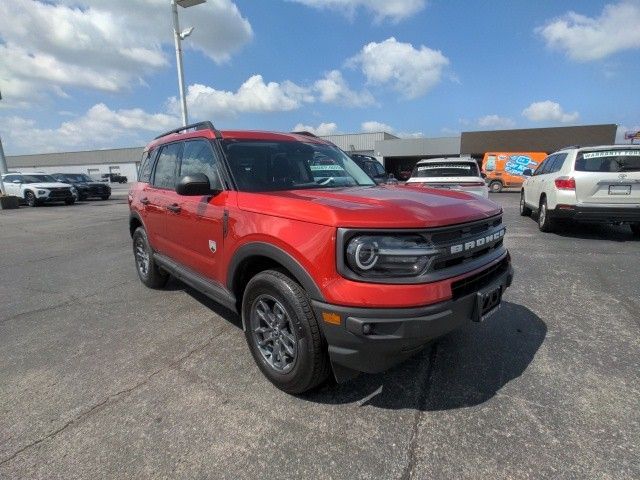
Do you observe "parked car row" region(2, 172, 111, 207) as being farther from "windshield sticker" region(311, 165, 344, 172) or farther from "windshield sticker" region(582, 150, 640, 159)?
"windshield sticker" region(582, 150, 640, 159)

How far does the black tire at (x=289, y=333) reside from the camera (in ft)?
7.33

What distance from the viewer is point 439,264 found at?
2.15 m

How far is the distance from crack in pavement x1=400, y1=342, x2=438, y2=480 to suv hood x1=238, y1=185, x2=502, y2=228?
3.90ft

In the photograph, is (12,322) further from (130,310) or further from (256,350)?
(256,350)

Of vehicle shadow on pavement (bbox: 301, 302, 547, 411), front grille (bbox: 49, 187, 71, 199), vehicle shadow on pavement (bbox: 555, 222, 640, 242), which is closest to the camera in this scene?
vehicle shadow on pavement (bbox: 301, 302, 547, 411)

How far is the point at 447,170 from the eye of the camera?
8.90 meters

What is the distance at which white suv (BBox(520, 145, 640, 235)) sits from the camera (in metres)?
6.45

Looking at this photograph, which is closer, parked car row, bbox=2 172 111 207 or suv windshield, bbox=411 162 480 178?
suv windshield, bbox=411 162 480 178

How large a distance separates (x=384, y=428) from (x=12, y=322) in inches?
159

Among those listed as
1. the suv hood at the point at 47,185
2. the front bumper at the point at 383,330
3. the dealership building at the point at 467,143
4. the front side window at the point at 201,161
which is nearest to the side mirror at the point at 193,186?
the front side window at the point at 201,161

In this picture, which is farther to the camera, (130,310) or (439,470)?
(130,310)

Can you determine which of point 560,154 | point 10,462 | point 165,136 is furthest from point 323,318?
point 560,154

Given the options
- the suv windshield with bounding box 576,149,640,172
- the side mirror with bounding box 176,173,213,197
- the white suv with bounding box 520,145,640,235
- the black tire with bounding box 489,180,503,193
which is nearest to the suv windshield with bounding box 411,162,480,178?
the white suv with bounding box 520,145,640,235

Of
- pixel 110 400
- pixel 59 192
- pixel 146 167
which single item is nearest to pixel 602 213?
pixel 146 167
